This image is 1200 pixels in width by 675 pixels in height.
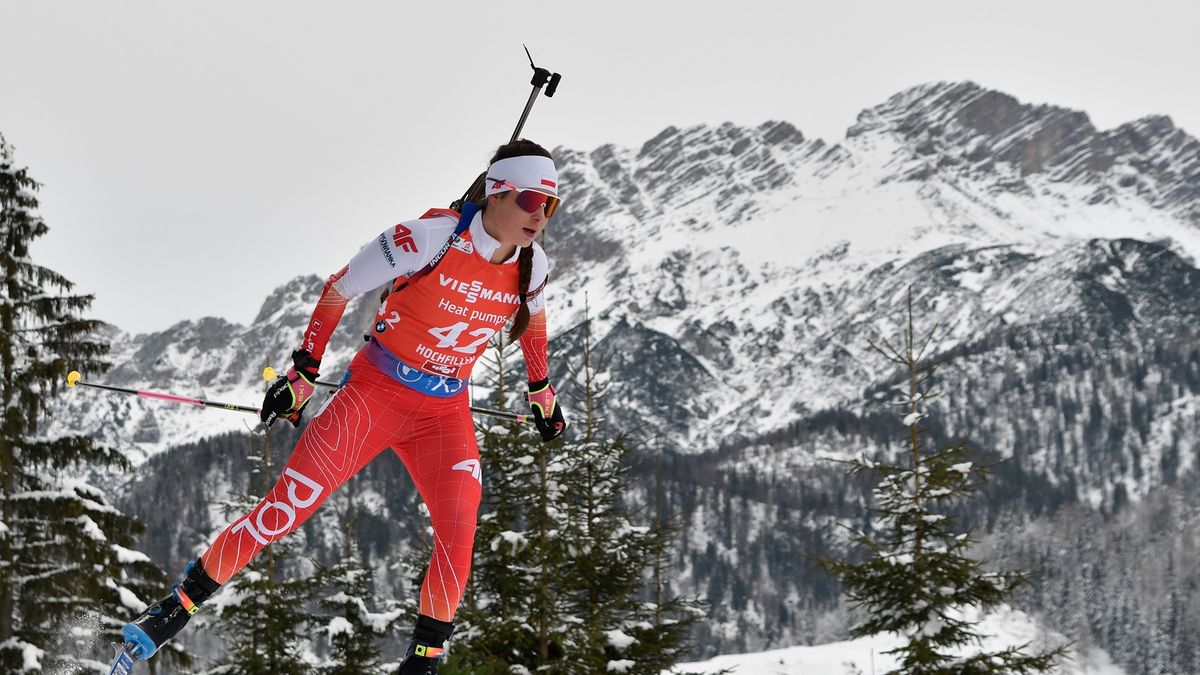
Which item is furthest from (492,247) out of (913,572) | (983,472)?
(983,472)

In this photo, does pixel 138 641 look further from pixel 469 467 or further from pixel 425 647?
pixel 469 467

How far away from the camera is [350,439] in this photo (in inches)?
231

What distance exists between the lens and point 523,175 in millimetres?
5871

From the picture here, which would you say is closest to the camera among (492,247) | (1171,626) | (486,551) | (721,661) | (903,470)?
(492,247)

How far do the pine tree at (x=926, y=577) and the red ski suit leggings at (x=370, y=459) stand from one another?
35.4 ft

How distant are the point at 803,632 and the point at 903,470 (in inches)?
6806

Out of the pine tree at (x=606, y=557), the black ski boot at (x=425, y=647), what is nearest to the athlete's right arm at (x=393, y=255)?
the black ski boot at (x=425, y=647)

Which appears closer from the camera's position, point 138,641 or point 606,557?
point 138,641

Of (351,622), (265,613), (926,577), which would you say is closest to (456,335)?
(926,577)

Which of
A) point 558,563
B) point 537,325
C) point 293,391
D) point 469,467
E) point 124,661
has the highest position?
point 537,325

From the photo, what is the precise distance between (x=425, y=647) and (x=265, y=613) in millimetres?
17209

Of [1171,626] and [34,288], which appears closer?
[34,288]

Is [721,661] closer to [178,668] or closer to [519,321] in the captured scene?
[178,668]

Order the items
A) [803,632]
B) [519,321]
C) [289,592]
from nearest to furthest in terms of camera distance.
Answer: [519,321]
[289,592]
[803,632]
